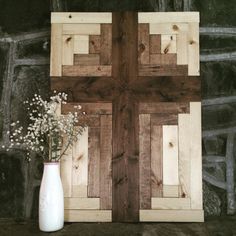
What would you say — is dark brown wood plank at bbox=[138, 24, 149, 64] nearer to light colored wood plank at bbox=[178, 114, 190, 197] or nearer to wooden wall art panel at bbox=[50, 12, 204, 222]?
wooden wall art panel at bbox=[50, 12, 204, 222]

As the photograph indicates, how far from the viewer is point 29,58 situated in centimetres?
179

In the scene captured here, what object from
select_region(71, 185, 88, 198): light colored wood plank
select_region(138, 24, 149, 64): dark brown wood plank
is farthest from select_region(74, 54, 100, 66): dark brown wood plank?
select_region(71, 185, 88, 198): light colored wood plank

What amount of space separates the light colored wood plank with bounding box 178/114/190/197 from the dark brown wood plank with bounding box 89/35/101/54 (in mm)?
540

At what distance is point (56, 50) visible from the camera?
170cm

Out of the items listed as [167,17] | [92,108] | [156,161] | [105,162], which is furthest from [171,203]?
[167,17]

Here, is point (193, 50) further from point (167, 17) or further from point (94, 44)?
point (94, 44)

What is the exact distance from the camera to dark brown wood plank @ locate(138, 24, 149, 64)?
170 cm

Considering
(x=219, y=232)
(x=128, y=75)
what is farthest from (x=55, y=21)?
(x=219, y=232)

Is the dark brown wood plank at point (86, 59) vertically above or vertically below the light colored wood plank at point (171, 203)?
above

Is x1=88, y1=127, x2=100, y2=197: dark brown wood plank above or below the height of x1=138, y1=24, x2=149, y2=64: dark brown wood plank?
below

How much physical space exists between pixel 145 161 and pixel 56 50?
723 millimetres

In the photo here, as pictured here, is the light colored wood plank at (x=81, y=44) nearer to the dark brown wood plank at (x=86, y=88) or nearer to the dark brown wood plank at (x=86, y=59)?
the dark brown wood plank at (x=86, y=59)

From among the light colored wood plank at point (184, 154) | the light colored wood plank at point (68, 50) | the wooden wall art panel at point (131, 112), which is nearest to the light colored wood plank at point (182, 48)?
the wooden wall art panel at point (131, 112)

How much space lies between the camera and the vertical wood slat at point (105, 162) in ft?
5.34
